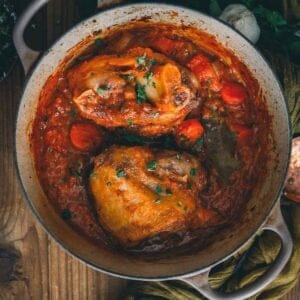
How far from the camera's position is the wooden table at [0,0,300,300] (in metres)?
2.45

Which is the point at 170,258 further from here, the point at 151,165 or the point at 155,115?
the point at 155,115

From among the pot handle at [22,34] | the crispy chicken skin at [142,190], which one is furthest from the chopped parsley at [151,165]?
the pot handle at [22,34]

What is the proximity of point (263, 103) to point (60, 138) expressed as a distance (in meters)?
0.72

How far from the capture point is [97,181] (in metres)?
2.21

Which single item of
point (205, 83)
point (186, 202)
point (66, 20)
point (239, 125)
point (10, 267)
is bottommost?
point (10, 267)

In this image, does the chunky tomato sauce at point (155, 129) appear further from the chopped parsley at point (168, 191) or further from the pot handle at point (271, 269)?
the pot handle at point (271, 269)

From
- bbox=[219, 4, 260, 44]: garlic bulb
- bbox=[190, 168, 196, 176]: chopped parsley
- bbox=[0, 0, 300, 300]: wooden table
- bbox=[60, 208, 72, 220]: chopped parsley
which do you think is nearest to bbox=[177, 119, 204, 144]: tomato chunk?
bbox=[190, 168, 196, 176]: chopped parsley

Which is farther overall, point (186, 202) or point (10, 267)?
point (10, 267)

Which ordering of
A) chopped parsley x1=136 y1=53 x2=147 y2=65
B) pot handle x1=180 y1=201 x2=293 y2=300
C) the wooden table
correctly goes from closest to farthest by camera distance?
pot handle x1=180 y1=201 x2=293 y2=300
chopped parsley x1=136 y1=53 x2=147 y2=65
the wooden table

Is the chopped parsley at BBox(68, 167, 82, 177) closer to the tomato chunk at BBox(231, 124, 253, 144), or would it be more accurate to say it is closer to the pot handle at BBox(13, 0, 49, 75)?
the pot handle at BBox(13, 0, 49, 75)

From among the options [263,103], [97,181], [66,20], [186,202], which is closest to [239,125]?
[263,103]

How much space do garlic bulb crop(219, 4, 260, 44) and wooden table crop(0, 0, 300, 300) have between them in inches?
22.7

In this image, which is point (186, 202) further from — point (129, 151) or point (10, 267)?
point (10, 267)

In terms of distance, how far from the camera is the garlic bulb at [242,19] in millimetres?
2258
